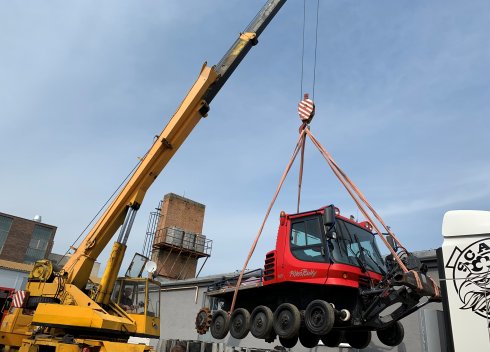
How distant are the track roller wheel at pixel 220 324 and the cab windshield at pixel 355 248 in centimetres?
306

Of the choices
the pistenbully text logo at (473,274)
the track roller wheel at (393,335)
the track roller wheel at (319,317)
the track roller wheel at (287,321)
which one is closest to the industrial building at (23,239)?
the track roller wheel at (287,321)

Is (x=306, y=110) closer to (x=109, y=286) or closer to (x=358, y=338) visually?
(x=358, y=338)

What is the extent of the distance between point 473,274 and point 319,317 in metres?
3.75

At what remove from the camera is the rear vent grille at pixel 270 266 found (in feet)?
28.3

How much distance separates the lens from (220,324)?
9203 millimetres

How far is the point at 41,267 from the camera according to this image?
11227mm

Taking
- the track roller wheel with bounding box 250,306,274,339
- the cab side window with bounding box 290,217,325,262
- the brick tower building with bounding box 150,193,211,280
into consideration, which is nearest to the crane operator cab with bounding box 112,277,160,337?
the track roller wheel with bounding box 250,306,274,339

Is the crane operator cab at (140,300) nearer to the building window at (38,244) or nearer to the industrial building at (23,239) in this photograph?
the industrial building at (23,239)

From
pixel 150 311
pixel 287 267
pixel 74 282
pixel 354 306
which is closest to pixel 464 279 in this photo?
pixel 354 306

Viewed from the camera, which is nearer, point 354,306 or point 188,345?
point 354,306

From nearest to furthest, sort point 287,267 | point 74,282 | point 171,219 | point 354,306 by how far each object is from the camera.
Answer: point 354,306
point 287,267
point 74,282
point 171,219

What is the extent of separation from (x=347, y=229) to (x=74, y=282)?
7123 mm

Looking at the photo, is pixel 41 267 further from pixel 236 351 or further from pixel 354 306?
pixel 354 306

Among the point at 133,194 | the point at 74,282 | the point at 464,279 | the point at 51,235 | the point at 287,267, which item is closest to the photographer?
the point at 464,279
